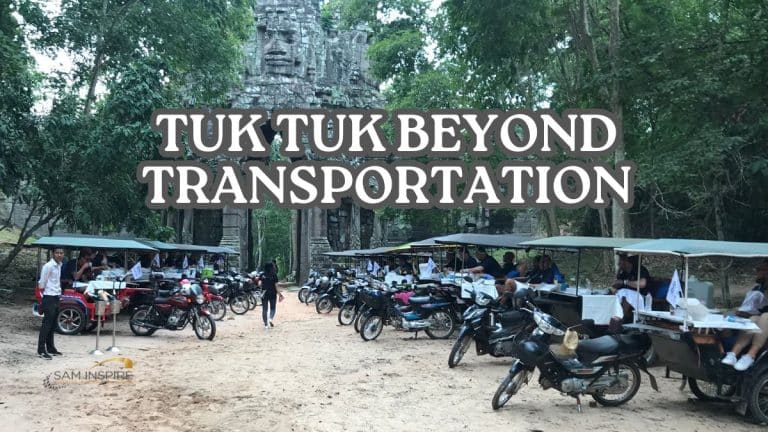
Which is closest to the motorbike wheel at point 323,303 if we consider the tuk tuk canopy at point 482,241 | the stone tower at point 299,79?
the tuk tuk canopy at point 482,241

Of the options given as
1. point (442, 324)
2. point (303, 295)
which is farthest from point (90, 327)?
point (303, 295)

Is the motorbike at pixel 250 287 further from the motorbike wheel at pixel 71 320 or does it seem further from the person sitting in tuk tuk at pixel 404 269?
the motorbike wheel at pixel 71 320

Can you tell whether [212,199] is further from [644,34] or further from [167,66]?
[644,34]

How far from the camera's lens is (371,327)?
12.0 m

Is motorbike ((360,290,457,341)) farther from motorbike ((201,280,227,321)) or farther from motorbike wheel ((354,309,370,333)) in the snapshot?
motorbike ((201,280,227,321))

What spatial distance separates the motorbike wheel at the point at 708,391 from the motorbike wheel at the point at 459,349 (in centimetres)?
291

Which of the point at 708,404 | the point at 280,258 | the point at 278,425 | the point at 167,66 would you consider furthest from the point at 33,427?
the point at 280,258

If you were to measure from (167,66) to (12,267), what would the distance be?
935 centimetres

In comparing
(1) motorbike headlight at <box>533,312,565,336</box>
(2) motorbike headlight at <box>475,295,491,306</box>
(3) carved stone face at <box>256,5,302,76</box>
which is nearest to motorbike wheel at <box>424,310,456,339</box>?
(2) motorbike headlight at <box>475,295,491,306</box>

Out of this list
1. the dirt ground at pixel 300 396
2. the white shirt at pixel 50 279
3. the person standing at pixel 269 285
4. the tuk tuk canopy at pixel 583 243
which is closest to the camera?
the dirt ground at pixel 300 396

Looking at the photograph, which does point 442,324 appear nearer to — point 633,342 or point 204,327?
point 204,327

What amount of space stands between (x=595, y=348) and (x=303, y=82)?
2229 cm

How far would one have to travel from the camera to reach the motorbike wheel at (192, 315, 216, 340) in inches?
468

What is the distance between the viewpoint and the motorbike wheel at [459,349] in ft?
28.9
